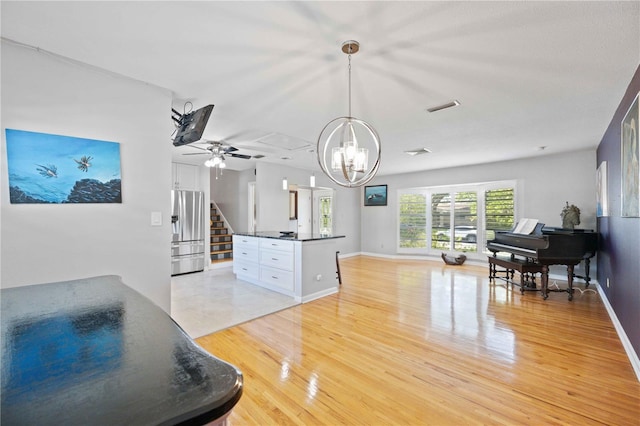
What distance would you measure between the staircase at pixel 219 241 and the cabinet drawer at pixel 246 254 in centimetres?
186

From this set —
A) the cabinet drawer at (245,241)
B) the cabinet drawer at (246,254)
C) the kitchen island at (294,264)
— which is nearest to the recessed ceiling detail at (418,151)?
the kitchen island at (294,264)

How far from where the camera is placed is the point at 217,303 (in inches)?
157

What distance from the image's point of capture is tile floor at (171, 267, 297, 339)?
3297 mm

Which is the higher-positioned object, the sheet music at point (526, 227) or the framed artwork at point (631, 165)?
the framed artwork at point (631, 165)

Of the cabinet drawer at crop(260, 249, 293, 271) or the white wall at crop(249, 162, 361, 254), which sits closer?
the cabinet drawer at crop(260, 249, 293, 271)

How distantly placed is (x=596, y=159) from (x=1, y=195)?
7.79 metres

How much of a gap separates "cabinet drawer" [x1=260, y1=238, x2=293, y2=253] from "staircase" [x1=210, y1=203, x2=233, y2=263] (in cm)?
279

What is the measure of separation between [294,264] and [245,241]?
1.41 metres

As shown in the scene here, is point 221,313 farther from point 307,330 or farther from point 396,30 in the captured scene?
point 396,30

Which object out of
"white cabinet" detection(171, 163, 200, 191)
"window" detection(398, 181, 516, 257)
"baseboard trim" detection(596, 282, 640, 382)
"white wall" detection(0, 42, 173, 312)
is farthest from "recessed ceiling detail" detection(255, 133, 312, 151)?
"baseboard trim" detection(596, 282, 640, 382)

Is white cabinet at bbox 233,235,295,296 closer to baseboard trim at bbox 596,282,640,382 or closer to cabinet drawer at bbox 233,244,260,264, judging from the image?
cabinet drawer at bbox 233,244,260,264

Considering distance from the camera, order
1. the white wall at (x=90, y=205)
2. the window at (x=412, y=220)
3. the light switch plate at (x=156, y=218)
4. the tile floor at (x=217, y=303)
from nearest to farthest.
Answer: the white wall at (x=90, y=205) → the light switch plate at (x=156, y=218) → the tile floor at (x=217, y=303) → the window at (x=412, y=220)

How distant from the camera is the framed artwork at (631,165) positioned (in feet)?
7.11

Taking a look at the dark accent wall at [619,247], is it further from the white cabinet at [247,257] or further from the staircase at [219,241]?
the staircase at [219,241]
